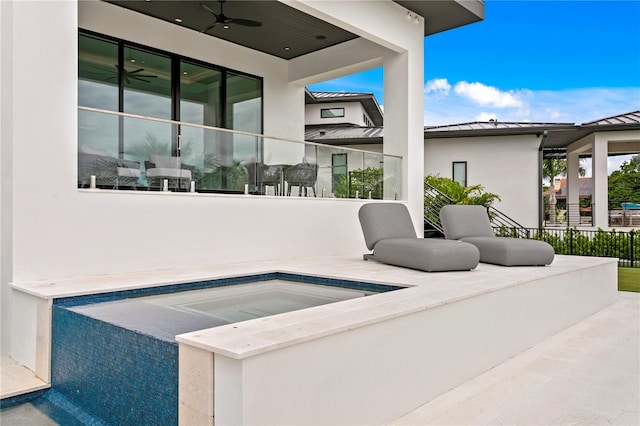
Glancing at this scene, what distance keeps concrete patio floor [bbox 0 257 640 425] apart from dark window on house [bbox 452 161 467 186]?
11566mm

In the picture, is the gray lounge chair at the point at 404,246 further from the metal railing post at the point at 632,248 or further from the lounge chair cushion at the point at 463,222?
the metal railing post at the point at 632,248

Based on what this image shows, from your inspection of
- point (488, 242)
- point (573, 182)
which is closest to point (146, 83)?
point (488, 242)

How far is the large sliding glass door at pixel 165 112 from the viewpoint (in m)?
5.98

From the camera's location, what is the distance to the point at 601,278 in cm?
735

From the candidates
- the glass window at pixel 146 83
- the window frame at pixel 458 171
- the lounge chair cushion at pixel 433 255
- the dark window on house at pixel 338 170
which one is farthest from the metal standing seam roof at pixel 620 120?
the glass window at pixel 146 83

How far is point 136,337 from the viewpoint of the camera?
295 cm

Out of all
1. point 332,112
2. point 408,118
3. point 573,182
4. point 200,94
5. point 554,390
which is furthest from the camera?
point 332,112

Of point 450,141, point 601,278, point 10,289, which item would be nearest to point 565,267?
point 601,278

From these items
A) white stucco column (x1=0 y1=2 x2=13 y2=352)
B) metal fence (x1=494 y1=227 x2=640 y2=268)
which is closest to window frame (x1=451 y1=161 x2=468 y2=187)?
metal fence (x1=494 y1=227 x2=640 y2=268)

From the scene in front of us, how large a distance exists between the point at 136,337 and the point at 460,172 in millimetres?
15489

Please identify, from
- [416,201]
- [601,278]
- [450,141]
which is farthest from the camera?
[450,141]

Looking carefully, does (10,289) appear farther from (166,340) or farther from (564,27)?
(564,27)

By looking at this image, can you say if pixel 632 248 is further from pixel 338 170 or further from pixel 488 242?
pixel 338 170

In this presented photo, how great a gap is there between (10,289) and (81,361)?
5.76 feet
